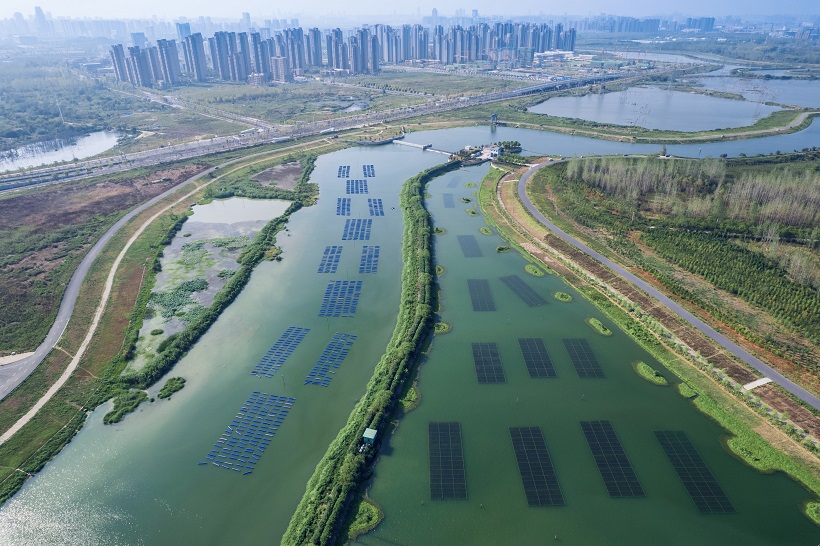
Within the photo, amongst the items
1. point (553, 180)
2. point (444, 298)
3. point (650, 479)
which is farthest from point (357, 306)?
point (553, 180)

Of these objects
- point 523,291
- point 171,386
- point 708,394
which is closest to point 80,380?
point 171,386

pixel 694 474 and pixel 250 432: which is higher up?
pixel 250 432

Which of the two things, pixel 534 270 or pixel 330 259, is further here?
pixel 330 259

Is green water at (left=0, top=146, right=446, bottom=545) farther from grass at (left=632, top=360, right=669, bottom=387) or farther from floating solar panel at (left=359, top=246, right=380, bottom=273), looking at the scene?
grass at (left=632, top=360, right=669, bottom=387)

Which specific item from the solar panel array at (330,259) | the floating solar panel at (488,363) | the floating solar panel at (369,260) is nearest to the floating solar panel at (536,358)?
the floating solar panel at (488,363)

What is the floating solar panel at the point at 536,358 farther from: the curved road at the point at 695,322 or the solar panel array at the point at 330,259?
the solar panel array at the point at 330,259

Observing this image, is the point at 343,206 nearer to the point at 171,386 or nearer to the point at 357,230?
the point at 357,230
